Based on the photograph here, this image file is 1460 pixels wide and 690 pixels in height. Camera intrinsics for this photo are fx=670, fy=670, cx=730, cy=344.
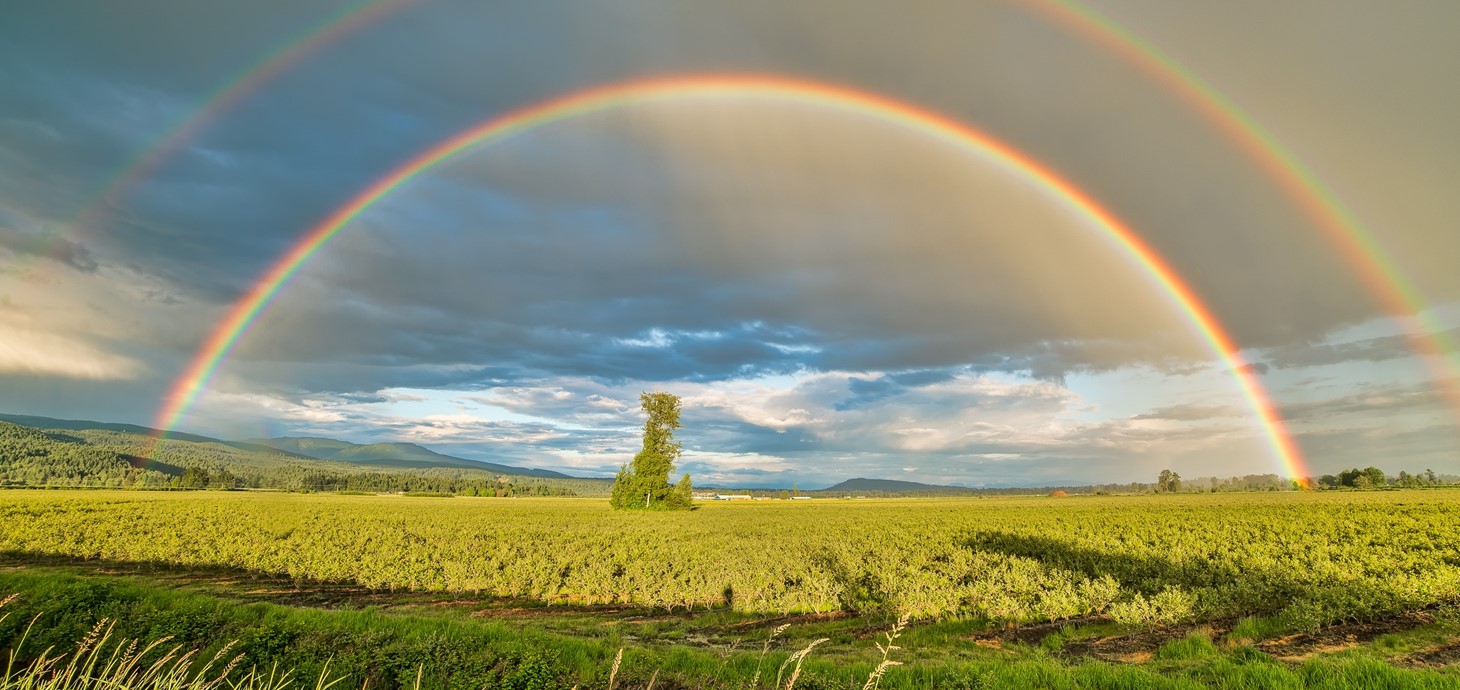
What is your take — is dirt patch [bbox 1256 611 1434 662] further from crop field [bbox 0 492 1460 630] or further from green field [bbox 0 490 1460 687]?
crop field [bbox 0 492 1460 630]

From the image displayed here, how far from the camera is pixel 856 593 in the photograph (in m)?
28.5

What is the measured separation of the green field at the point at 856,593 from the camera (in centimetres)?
1692

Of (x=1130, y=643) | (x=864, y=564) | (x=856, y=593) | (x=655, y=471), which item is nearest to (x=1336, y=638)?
(x=1130, y=643)

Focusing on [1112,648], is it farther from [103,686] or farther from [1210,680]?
[103,686]

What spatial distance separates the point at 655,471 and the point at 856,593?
86.3 meters

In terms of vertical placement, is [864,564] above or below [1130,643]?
below

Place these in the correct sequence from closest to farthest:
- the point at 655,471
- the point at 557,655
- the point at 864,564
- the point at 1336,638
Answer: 1. the point at 557,655
2. the point at 1336,638
3. the point at 864,564
4. the point at 655,471

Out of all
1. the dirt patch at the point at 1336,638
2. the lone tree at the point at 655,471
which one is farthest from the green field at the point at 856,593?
the lone tree at the point at 655,471

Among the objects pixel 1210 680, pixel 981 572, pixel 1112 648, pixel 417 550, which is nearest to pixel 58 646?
pixel 417 550

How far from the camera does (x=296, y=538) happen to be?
1831 inches

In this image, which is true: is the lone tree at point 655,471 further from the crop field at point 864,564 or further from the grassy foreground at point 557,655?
the grassy foreground at point 557,655

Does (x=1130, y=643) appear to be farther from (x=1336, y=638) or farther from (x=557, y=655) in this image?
(x=557, y=655)

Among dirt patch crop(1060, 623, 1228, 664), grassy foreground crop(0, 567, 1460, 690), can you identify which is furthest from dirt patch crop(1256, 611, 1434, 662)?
dirt patch crop(1060, 623, 1228, 664)

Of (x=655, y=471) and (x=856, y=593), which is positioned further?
(x=655, y=471)
